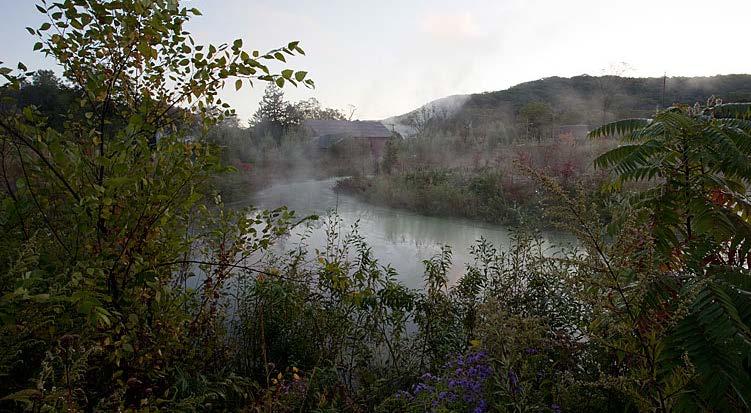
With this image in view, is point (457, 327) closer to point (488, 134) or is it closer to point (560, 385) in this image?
point (560, 385)

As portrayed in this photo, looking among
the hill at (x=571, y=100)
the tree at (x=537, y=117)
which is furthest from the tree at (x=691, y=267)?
the tree at (x=537, y=117)

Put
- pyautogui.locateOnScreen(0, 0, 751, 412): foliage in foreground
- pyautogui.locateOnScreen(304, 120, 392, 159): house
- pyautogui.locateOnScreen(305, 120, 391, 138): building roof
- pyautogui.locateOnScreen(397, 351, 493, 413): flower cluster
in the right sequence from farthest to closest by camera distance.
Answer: pyautogui.locateOnScreen(305, 120, 391, 138): building roof → pyautogui.locateOnScreen(304, 120, 392, 159): house → pyautogui.locateOnScreen(397, 351, 493, 413): flower cluster → pyautogui.locateOnScreen(0, 0, 751, 412): foliage in foreground

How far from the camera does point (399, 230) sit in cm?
888

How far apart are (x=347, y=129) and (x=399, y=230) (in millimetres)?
17429

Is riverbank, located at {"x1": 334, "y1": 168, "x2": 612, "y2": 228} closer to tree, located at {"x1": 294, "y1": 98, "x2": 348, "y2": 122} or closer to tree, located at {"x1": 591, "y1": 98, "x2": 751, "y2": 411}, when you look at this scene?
tree, located at {"x1": 591, "y1": 98, "x2": 751, "y2": 411}

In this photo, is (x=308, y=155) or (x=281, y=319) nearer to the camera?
(x=281, y=319)

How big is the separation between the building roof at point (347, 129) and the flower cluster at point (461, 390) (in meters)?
21.0

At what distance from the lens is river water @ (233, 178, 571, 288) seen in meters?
6.33

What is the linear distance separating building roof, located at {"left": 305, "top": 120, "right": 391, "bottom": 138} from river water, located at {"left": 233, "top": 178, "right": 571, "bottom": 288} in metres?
10.5

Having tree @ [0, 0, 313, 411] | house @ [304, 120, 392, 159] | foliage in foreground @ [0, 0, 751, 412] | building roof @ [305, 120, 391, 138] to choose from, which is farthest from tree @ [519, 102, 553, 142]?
tree @ [0, 0, 313, 411]

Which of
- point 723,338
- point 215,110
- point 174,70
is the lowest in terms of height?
point 723,338

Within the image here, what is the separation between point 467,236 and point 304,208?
13.8 ft

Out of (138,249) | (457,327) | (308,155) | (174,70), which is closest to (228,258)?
(138,249)

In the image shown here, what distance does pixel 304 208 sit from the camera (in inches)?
421
